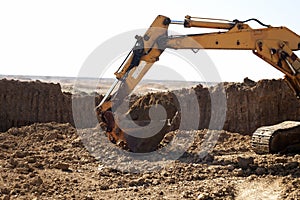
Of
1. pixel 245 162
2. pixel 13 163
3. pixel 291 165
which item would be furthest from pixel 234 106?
pixel 13 163

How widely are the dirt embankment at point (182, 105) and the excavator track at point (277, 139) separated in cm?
337

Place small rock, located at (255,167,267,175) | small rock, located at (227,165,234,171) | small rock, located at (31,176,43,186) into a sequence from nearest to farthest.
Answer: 1. small rock, located at (31,176,43,186)
2. small rock, located at (255,167,267,175)
3. small rock, located at (227,165,234,171)

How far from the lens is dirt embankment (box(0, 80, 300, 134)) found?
13.4m

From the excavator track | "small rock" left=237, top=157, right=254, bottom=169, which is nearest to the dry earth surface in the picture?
"small rock" left=237, top=157, right=254, bottom=169

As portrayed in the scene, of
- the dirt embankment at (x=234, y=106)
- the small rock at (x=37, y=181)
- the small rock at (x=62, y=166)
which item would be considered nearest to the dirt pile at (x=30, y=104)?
the dirt embankment at (x=234, y=106)

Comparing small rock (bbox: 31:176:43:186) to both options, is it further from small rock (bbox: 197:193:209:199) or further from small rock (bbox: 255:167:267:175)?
small rock (bbox: 255:167:267:175)

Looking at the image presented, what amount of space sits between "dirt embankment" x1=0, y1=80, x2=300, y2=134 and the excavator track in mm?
3373

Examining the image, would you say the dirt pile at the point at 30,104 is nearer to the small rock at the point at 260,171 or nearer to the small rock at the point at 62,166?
the small rock at the point at 62,166

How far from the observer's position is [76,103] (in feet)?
60.7

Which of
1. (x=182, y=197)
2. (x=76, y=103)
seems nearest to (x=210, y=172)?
(x=182, y=197)

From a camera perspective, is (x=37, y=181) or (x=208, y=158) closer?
(x=37, y=181)

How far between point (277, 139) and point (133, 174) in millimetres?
3309

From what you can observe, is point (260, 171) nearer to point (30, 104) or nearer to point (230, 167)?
point (230, 167)

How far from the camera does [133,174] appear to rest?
8289mm
